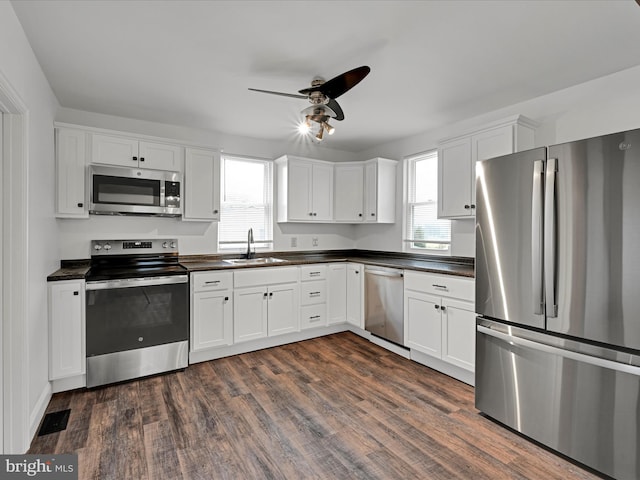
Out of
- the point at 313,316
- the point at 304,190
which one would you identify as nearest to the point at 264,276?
the point at 313,316

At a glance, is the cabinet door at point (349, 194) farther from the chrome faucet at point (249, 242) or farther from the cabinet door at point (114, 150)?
the cabinet door at point (114, 150)

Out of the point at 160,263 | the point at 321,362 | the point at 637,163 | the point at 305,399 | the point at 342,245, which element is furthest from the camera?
the point at 342,245

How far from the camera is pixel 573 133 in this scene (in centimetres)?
277

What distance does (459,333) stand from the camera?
2881 mm

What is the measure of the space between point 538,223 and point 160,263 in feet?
11.5

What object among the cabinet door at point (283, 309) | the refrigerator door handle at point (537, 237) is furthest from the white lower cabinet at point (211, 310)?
the refrigerator door handle at point (537, 237)

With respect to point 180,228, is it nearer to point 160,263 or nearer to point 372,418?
point 160,263

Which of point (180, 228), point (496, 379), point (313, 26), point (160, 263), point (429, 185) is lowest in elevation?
point (496, 379)

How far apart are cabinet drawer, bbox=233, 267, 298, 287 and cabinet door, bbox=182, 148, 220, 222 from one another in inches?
29.5

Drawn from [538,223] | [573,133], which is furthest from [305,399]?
[573,133]

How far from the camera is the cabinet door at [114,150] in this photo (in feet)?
10.3

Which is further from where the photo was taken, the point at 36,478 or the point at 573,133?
the point at 573,133

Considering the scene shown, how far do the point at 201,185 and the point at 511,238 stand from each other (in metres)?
3.02

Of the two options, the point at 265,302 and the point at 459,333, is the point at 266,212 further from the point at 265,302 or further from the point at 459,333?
the point at 459,333
